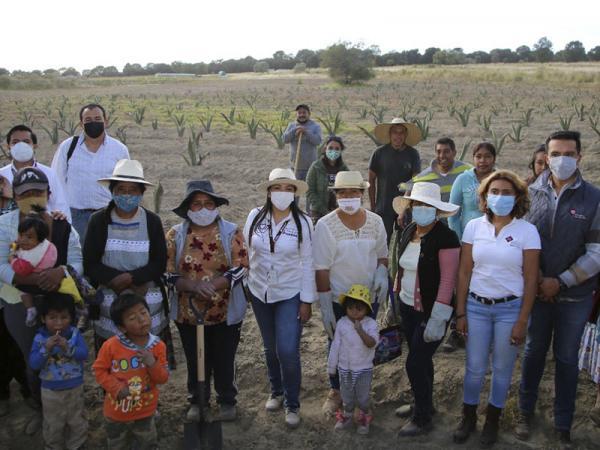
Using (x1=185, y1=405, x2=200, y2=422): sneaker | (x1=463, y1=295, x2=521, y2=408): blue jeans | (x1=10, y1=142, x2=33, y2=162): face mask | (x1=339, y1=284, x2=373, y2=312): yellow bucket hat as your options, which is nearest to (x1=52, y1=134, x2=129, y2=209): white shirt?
(x1=10, y1=142, x2=33, y2=162): face mask

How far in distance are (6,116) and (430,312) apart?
19371 mm

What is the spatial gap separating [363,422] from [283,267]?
3.84 feet

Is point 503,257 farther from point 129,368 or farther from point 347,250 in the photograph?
point 129,368

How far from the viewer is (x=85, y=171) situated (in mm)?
4648

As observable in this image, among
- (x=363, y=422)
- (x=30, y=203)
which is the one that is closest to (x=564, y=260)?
(x=363, y=422)

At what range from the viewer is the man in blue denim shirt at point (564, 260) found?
332 centimetres

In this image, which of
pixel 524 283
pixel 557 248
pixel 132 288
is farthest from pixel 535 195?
pixel 132 288

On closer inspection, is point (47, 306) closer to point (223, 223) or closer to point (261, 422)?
point (223, 223)

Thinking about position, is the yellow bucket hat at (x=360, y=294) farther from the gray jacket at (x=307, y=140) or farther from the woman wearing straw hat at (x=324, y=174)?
the gray jacket at (x=307, y=140)

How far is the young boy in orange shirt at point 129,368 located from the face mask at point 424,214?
1723 mm

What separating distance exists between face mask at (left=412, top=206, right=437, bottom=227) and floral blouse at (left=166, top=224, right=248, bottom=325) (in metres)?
1.11

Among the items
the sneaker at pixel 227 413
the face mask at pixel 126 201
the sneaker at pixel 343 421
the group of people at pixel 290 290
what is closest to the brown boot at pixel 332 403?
the group of people at pixel 290 290

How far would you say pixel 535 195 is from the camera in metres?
3.58

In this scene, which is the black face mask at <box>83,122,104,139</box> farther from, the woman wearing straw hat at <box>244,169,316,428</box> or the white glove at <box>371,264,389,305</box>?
the white glove at <box>371,264,389,305</box>
